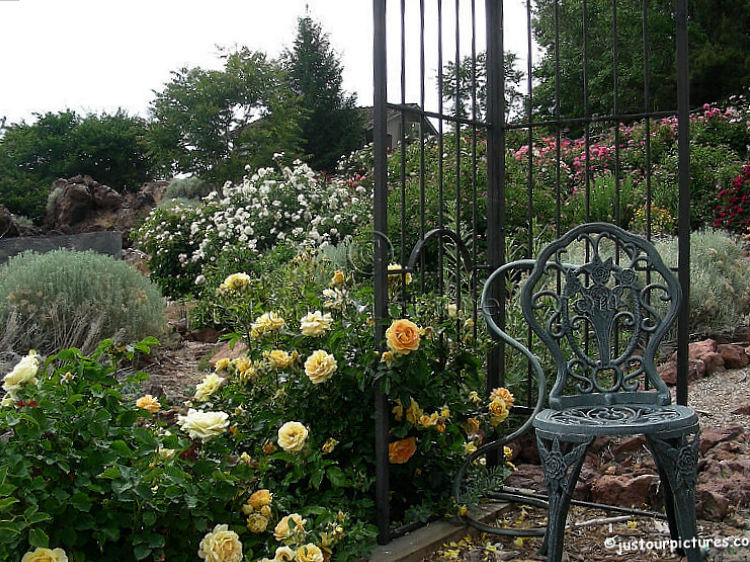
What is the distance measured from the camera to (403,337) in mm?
2279

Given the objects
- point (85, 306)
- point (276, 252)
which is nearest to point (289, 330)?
point (85, 306)

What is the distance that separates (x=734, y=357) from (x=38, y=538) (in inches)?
161

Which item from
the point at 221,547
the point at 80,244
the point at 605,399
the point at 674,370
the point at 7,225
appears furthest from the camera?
the point at 7,225

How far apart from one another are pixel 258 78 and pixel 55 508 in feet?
60.6

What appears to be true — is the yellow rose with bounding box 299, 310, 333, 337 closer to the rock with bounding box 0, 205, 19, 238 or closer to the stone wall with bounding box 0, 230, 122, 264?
the stone wall with bounding box 0, 230, 122, 264

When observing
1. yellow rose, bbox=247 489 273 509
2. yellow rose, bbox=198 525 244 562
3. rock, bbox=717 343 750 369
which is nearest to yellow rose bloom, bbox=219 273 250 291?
yellow rose, bbox=247 489 273 509

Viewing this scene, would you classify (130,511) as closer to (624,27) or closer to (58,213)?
(58,213)

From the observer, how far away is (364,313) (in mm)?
2582


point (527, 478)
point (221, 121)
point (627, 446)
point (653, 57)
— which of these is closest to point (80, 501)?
point (527, 478)

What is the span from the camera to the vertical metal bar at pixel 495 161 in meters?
2.96

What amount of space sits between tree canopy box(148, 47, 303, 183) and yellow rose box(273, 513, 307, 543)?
54.8 feet

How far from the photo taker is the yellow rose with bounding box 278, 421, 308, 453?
220cm

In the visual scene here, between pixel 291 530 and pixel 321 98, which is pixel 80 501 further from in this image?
pixel 321 98

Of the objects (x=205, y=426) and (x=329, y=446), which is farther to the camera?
(x=329, y=446)
